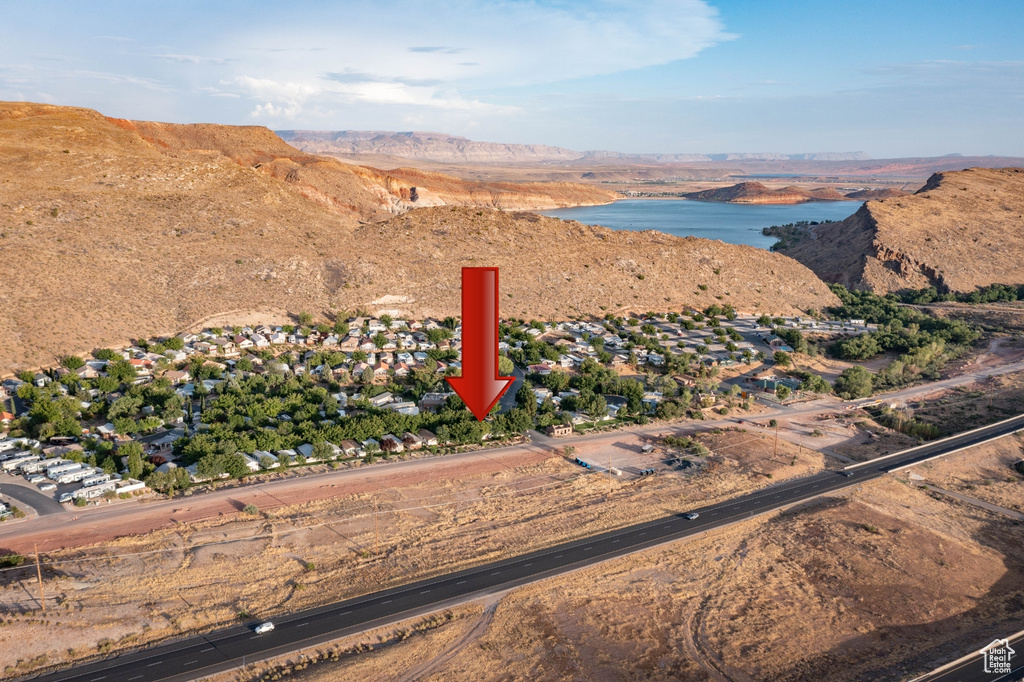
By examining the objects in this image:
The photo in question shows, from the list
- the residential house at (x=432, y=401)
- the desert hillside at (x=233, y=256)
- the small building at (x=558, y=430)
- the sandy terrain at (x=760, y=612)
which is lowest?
the sandy terrain at (x=760, y=612)

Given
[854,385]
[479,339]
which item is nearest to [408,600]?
[479,339]

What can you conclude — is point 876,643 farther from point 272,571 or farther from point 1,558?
point 1,558

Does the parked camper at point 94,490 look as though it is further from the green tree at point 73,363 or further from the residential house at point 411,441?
the green tree at point 73,363

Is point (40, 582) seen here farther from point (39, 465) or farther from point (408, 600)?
point (408, 600)

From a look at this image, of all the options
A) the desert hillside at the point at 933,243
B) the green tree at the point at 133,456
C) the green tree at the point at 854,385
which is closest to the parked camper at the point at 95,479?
the green tree at the point at 133,456

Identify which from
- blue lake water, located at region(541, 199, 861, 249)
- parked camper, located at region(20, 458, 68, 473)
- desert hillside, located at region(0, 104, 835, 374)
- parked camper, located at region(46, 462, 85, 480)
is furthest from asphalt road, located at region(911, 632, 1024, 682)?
blue lake water, located at region(541, 199, 861, 249)

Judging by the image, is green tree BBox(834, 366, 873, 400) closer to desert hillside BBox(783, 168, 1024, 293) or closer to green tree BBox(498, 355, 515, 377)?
green tree BBox(498, 355, 515, 377)

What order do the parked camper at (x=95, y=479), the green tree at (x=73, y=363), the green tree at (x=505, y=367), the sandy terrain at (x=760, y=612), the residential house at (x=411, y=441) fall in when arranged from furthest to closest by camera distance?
the green tree at (x=505, y=367), the green tree at (x=73, y=363), the residential house at (x=411, y=441), the parked camper at (x=95, y=479), the sandy terrain at (x=760, y=612)
